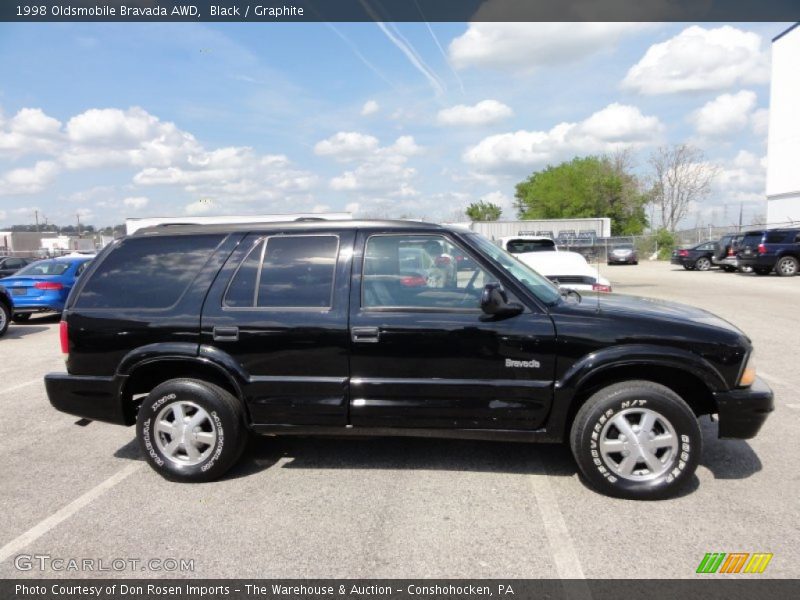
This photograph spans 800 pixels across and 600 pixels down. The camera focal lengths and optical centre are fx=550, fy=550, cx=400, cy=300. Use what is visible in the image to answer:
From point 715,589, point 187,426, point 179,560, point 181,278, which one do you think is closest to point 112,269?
point 181,278

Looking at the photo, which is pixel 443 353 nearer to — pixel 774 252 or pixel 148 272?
pixel 148 272

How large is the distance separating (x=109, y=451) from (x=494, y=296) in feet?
11.5

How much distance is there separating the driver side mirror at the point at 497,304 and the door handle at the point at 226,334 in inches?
67.6

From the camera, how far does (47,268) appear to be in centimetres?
1312

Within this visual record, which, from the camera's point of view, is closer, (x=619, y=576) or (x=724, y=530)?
(x=619, y=576)

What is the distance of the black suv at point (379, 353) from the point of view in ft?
11.7

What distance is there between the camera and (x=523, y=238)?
14.8m

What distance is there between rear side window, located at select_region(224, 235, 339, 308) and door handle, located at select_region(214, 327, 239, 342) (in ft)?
0.58

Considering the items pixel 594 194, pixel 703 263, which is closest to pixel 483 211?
pixel 594 194

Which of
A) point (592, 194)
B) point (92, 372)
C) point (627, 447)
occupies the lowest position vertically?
point (627, 447)

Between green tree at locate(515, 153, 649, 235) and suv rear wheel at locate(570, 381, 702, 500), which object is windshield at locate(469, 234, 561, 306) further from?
green tree at locate(515, 153, 649, 235)

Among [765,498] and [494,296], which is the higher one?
[494,296]

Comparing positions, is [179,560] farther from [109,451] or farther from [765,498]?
[765,498]

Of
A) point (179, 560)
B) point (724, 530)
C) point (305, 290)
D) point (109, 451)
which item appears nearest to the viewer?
point (179, 560)
